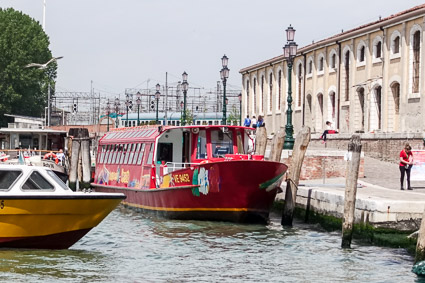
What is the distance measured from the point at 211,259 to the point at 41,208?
12.0 feet

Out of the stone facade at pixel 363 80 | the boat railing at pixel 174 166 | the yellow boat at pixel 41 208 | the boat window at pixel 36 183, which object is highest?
the stone facade at pixel 363 80

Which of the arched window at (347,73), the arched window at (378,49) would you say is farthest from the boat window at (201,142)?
the arched window at (347,73)

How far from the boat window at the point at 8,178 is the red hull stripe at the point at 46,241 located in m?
1.08

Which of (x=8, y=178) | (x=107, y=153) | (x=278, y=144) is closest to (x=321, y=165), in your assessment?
(x=278, y=144)

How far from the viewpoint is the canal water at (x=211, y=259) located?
1662 cm

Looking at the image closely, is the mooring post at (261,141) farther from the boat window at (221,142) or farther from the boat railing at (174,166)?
the boat railing at (174,166)

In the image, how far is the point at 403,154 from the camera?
1075 inches

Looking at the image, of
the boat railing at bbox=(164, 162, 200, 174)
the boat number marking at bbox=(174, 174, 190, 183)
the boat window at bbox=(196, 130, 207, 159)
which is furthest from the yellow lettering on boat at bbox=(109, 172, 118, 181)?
the boat number marking at bbox=(174, 174, 190, 183)

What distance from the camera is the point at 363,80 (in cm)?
4772

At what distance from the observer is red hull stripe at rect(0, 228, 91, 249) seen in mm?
18156

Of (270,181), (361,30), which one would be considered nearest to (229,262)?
(270,181)

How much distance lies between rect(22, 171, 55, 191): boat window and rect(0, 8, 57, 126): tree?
69378 millimetres

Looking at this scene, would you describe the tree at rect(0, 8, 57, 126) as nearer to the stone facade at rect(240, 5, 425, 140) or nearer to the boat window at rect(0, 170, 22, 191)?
the stone facade at rect(240, 5, 425, 140)

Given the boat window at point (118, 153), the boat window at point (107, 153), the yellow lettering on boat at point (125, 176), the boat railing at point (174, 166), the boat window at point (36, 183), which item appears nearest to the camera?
the boat window at point (36, 183)
